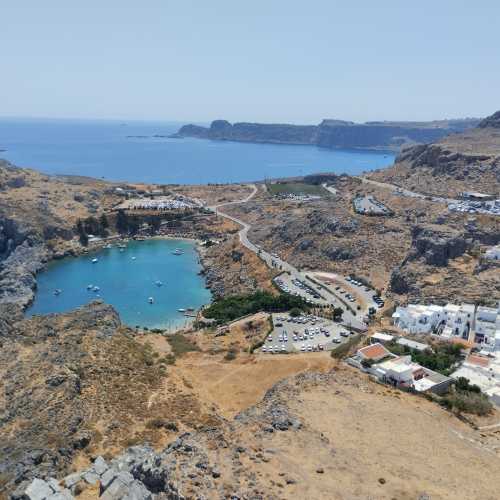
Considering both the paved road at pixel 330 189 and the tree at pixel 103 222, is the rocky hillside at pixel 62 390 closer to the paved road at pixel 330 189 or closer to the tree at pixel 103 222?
the tree at pixel 103 222

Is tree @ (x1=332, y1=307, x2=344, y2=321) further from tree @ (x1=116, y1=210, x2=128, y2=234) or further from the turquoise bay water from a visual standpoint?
tree @ (x1=116, y1=210, x2=128, y2=234)

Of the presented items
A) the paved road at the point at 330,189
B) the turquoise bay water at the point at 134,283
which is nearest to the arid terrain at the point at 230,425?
the turquoise bay water at the point at 134,283

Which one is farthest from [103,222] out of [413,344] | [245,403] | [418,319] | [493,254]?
[413,344]

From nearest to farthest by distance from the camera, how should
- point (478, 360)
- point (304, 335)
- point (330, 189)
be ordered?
point (478, 360)
point (304, 335)
point (330, 189)

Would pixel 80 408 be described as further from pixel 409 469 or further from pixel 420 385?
pixel 420 385

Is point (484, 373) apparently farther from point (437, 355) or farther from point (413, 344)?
point (413, 344)
